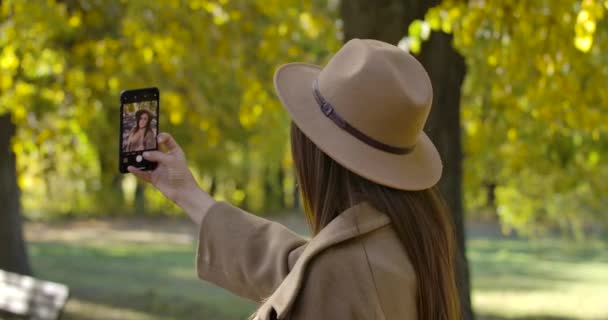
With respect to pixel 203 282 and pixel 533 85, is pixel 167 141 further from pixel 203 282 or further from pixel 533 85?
pixel 203 282

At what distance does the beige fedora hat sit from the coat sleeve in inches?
20.3

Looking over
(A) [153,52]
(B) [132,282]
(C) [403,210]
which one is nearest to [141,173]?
(C) [403,210]

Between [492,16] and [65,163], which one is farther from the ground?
[492,16]

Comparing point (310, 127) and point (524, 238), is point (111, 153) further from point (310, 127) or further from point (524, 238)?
point (310, 127)

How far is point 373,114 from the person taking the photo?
231 centimetres

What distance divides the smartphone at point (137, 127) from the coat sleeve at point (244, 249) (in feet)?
0.82

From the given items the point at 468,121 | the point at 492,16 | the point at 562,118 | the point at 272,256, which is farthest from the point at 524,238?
the point at 272,256

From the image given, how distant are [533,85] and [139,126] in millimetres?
4599

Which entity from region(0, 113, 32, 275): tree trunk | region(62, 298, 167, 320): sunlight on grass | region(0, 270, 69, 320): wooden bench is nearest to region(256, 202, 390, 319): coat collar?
region(0, 270, 69, 320): wooden bench

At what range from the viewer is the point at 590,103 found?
7.19 metres

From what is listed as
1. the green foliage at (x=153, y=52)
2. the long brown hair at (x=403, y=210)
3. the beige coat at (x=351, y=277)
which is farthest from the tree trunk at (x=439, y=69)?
the beige coat at (x=351, y=277)

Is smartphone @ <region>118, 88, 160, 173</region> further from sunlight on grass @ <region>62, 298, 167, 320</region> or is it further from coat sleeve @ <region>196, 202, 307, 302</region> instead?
sunlight on grass @ <region>62, 298, 167, 320</region>

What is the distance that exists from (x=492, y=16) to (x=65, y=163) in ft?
72.9

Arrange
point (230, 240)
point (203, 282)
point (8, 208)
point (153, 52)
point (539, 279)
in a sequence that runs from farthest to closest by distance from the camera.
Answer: point (539, 279) → point (203, 282) → point (8, 208) → point (153, 52) → point (230, 240)
